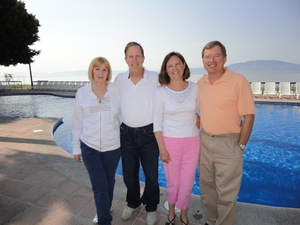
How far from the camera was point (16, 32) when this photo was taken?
15742 millimetres

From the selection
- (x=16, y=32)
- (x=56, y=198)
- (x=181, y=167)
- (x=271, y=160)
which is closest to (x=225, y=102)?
(x=181, y=167)

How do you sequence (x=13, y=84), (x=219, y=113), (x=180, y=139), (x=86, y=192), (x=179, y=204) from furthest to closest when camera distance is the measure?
(x=13, y=84) < (x=86, y=192) < (x=179, y=204) < (x=180, y=139) < (x=219, y=113)

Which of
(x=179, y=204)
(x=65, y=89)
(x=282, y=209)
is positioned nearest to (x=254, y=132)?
(x=282, y=209)

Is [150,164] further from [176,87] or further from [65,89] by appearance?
[65,89]

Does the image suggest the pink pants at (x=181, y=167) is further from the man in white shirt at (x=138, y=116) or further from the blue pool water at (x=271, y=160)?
the blue pool water at (x=271, y=160)

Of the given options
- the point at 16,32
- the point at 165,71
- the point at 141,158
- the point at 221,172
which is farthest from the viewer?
the point at 16,32

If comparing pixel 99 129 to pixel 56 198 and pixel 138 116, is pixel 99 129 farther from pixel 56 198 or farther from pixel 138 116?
pixel 56 198

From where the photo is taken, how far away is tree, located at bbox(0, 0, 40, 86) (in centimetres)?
1458

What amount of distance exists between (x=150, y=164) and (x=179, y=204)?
0.52 meters

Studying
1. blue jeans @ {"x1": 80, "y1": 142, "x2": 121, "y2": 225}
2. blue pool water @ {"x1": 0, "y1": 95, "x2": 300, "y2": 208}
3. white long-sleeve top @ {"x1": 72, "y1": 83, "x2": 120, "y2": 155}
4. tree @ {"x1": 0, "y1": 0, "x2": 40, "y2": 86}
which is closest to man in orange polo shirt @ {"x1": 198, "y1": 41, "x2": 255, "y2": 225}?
white long-sleeve top @ {"x1": 72, "y1": 83, "x2": 120, "y2": 155}

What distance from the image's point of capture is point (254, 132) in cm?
720

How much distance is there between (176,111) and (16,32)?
62.3ft

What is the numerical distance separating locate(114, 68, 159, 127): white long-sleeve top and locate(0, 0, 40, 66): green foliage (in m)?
17.2

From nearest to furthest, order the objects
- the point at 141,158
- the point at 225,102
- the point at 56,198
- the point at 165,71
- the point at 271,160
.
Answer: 1. the point at 225,102
2. the point at 165,71
3. the point at 141,158
4. the point at 56,198
5. the point at 271,160
